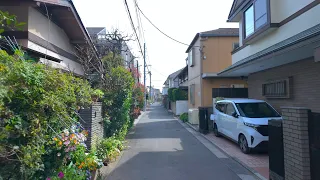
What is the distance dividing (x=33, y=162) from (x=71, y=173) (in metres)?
1.48

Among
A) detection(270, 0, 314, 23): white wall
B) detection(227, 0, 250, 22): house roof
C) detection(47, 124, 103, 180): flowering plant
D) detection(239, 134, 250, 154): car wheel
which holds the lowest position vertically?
detection(239, 134, 250, 154): car wheel

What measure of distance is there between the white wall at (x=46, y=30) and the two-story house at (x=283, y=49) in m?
6.75

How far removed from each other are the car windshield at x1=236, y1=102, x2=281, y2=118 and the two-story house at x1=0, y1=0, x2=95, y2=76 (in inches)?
240

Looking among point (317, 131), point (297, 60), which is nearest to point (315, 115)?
point (317, 131)

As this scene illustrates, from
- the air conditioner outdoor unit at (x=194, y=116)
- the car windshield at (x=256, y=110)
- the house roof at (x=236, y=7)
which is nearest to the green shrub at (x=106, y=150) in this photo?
the car windshield at (x=256, y=110)

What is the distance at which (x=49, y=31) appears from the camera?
8961mm

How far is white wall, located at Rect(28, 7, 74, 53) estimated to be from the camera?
25.5 feet

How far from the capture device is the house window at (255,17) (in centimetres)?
1039

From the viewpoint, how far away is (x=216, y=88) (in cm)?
1862

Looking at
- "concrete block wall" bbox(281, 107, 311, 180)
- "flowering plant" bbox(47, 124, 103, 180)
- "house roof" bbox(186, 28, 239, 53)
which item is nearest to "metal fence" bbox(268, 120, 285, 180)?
"concrete block wall" bbox(281, 107, 311, 180)

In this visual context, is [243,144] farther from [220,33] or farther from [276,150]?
[220,33]

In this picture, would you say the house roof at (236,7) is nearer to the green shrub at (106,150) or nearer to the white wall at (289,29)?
the white wall at (289,29)

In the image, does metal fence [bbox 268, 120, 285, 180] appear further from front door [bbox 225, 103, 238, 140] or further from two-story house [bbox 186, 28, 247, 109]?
two-story house [bbox 186, 28, 247, 109]

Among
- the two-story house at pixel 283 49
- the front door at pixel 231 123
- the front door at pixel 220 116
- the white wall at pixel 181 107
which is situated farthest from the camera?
the white wall at pixel 181 107
